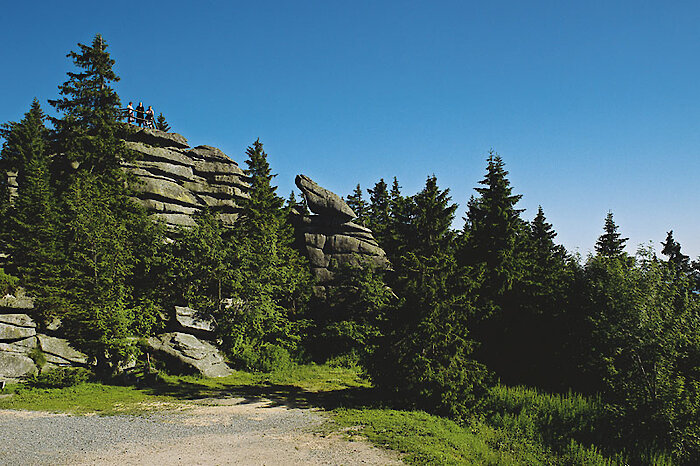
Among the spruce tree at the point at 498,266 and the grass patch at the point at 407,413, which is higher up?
the spruce tree at the point at 498,266

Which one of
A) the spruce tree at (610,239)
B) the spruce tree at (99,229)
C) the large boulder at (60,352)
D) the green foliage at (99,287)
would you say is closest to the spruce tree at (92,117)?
the spruce tree at (99,229)

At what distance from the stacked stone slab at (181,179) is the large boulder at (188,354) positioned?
13.5 metres

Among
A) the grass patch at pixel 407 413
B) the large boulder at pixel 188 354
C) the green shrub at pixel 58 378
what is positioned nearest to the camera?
the grass patch at pixel 407 413

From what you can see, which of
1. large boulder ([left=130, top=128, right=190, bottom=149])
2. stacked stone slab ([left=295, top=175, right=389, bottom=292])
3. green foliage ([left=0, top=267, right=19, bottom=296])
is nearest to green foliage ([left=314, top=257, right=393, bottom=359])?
stacked stone slab ([left=295, top=175, right=389, bottom=292])

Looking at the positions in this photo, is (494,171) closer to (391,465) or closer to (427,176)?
(427,176)

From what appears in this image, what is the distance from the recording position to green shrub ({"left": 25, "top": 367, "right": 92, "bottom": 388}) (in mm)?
19938

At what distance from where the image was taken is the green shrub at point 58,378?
65.4 ft

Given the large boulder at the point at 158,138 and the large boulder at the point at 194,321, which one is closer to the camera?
the large boulder at the point at 194,321

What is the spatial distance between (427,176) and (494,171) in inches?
614

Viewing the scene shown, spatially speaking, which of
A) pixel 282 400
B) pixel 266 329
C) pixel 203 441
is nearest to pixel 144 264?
pixel 266 329

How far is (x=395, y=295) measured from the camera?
18062mm

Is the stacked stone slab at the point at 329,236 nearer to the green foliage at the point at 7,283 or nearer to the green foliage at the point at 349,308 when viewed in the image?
the green foliage at the point at 349,308

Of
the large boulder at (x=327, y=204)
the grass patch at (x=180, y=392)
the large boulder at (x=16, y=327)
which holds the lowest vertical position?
the grass patch at (x=180, y=392)


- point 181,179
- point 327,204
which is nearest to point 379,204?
point 327,204
